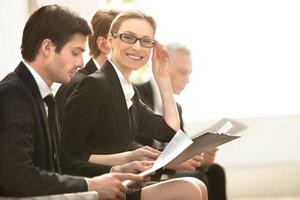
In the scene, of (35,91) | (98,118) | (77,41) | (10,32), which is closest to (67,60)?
(77,41)

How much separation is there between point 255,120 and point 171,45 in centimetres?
118

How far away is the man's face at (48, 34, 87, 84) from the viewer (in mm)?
1790

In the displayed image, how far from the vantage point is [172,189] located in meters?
1.81

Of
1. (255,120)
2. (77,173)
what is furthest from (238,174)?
(77,173)

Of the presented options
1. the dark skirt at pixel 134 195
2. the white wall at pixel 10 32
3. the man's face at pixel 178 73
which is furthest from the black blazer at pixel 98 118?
the man's face at pixel 178 73

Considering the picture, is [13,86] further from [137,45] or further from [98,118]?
[137,45]

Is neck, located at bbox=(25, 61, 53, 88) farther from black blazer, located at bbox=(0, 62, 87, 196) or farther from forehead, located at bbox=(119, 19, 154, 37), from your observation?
forehead, located at bbox=(119, 19, 154, 37)

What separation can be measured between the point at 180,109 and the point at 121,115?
2.31 ft

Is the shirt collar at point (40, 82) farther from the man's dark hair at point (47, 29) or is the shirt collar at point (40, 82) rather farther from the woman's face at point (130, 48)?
the woman's face at point (130, 48)

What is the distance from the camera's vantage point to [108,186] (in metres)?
1.68

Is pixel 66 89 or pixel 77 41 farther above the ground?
pixel 77 41

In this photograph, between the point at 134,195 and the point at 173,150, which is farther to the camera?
the point at 134,195

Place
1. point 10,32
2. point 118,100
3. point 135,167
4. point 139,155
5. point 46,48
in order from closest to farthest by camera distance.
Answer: point 46,48, point 135,167, point 139,155, point 118,100, point 10,32

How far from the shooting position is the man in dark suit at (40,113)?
155cm
